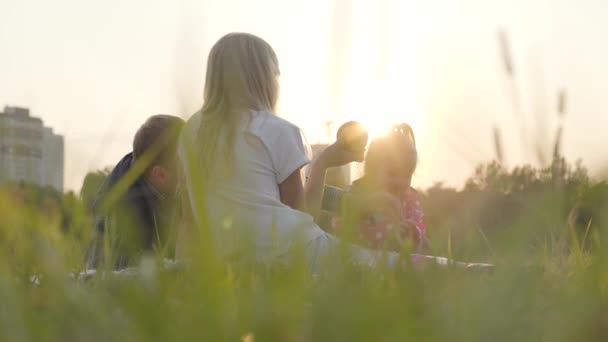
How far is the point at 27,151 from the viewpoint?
99 centimetres

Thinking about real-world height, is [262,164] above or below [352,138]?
below

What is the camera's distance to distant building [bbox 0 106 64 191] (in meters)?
0.96

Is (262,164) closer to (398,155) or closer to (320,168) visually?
(320,168)

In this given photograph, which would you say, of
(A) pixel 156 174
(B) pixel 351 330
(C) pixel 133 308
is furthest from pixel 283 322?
(A) pixel 156 174

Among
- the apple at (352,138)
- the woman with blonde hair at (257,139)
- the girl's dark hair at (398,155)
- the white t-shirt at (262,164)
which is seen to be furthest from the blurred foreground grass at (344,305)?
the girl's dark hair at (398,155)

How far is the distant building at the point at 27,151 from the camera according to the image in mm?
958

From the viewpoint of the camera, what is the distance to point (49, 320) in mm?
749

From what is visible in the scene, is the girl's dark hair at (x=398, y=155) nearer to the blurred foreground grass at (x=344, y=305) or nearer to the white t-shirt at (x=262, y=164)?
the white t-shirt at (x=262, y=164)

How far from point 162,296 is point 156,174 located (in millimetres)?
2960

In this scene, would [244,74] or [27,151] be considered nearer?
[27,151]

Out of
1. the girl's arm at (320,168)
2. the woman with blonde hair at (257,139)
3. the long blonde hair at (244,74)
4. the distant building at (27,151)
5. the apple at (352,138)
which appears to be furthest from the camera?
the girl's arm at (320,168)

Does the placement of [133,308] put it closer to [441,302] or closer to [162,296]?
[162,296]

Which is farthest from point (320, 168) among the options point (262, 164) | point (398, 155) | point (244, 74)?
point (398, 155)

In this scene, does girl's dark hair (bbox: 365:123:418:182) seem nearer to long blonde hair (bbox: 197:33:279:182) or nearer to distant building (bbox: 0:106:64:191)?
long blonde hair (bbox: 197:33:279:182)
